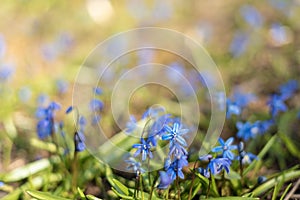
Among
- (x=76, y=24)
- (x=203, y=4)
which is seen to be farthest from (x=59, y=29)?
(x=203, y=4)

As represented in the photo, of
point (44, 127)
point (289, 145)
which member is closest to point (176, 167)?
point (44, 127)

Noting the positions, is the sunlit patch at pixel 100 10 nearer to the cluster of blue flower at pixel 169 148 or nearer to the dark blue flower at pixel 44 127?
the dark blue flower at pixel 44 127

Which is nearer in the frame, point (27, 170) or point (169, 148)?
point (169, 148)

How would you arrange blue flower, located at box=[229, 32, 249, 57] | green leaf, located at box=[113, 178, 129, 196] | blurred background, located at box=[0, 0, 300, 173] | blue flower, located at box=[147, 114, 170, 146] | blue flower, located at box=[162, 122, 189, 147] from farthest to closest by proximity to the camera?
blue flower, located at box=[229, 32, 249, 57]
blurred background, located at box=[0, 0, 300, 173]
green leaf, located at box=[113, 178, 129, 196]
blue flower, located at box=[147, 114, 170, 146]
blue flower, located at box=[162, 122, 189, 147]

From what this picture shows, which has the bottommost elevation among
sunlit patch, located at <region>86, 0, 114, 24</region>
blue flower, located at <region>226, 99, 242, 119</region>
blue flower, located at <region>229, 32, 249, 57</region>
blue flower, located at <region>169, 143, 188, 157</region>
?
blue flower, located at <region>169, 143, 188, 157</region>

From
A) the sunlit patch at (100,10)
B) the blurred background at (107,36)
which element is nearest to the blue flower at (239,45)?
the blurred background at (107,36)

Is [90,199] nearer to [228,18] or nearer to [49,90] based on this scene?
[49,90]

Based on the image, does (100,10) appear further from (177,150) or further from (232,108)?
(177,150)

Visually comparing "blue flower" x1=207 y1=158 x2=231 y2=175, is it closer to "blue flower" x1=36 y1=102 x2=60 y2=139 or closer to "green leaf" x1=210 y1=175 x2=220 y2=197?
"green leaf" x1=210 y1=175 x2=220 y2=197

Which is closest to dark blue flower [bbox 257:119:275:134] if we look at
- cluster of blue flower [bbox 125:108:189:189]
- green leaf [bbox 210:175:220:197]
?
green leaf [bbox 210:175:220:197]
